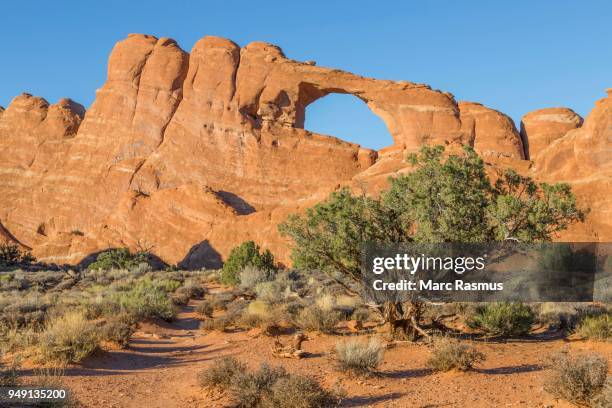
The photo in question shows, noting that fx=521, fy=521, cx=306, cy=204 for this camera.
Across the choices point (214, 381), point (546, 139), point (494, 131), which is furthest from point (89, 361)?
point (546, 139)

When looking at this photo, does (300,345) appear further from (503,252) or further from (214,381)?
(503,252)

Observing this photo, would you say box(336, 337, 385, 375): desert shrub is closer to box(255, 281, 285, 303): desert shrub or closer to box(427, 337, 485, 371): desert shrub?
box(427, 337, 485, 371): desert shrub

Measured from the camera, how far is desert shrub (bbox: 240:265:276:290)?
22453 millimetres

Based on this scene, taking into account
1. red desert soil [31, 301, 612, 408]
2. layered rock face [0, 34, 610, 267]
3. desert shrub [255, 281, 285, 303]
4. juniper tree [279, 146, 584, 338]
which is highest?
layered rock face [0, 34, 610, 267]

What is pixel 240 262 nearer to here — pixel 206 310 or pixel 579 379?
pixel 206 310

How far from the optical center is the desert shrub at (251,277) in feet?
73.7

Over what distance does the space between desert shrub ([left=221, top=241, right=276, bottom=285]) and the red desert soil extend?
45.8ft

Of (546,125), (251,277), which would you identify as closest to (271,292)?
(251,277)

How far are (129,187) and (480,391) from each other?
5331 cm

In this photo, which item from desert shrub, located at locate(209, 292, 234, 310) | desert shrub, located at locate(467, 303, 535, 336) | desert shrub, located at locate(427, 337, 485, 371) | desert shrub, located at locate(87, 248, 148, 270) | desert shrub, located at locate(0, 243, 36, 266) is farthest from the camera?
desert shrub, located at locate(0, 243, 36, 266)

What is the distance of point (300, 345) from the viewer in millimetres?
10562

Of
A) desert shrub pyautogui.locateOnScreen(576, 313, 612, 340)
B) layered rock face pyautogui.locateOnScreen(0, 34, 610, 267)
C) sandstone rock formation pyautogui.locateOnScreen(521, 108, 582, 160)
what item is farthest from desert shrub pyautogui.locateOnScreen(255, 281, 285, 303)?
sandstone rock formation pyautogui.locateOnScreen(521, 108, 582, 160)

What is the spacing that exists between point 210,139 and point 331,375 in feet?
165

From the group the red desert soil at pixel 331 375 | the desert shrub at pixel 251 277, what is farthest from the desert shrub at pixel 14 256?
the red desert soil at pixel 331 375
